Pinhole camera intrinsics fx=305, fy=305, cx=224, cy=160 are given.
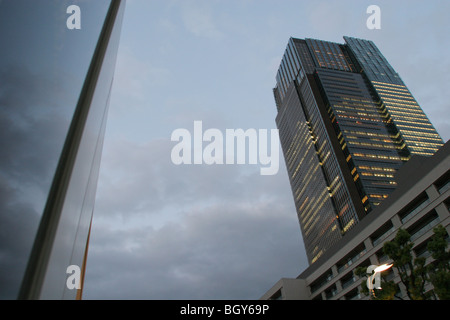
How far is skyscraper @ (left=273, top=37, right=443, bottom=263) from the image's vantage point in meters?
118

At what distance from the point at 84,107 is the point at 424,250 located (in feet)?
145

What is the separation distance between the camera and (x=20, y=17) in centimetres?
252

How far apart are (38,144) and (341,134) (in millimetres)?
138202

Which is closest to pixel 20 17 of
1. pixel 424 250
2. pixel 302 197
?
pixel 424 250

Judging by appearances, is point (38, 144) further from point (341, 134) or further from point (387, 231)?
point (341, 134)

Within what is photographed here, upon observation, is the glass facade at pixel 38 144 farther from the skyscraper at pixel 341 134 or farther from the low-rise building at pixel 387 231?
the skyscraper at pixel 341 134

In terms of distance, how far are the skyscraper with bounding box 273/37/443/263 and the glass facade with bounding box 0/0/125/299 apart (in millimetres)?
116894

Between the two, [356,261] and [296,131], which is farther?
[296,131]

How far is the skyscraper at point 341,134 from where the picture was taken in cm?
11794

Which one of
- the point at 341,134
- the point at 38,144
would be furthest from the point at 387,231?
the point at 341,134

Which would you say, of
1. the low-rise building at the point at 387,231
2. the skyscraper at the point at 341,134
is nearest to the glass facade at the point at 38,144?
the low-rise building at the point at 387,231

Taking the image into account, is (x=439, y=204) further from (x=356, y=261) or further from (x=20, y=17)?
(x=20, y=17)

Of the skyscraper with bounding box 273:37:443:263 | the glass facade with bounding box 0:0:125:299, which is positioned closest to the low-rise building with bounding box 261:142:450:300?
the glass facade with bounding box 0:0:125:299

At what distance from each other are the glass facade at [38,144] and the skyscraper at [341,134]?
117m
